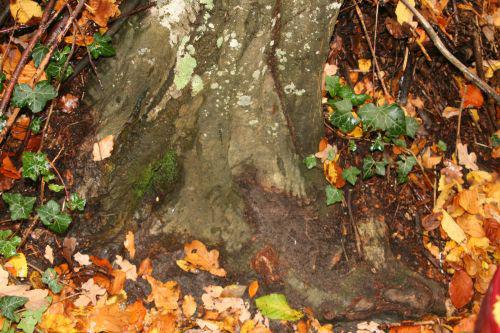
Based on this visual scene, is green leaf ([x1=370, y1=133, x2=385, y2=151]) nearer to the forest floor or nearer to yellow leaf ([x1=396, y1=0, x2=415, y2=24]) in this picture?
the forest floor

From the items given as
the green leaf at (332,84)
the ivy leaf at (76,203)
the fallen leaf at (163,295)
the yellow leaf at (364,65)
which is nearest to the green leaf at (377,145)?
the green leaf at (332,84)

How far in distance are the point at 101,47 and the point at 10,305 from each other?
1.30m

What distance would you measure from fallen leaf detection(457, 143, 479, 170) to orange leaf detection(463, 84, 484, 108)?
1.31 ft

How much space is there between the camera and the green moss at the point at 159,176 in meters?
2.46

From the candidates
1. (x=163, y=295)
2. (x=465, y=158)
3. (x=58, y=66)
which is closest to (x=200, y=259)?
(x=163, y=295)

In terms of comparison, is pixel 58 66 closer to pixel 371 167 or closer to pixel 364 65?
pixel 371 167

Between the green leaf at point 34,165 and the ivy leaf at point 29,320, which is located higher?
the green leaf at point 34,165

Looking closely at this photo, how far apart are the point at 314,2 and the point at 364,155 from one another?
3.49 ft

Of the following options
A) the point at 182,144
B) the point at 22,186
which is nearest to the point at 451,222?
the point at 182,144

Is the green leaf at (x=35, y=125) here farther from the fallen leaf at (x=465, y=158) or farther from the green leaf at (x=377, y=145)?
the fallen leaf at (x=465, y=158)

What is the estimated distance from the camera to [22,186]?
254 cm

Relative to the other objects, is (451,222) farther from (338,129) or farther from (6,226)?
(6,226)

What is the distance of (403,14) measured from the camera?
10.6 ft

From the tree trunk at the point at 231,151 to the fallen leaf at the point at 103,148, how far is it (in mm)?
35
